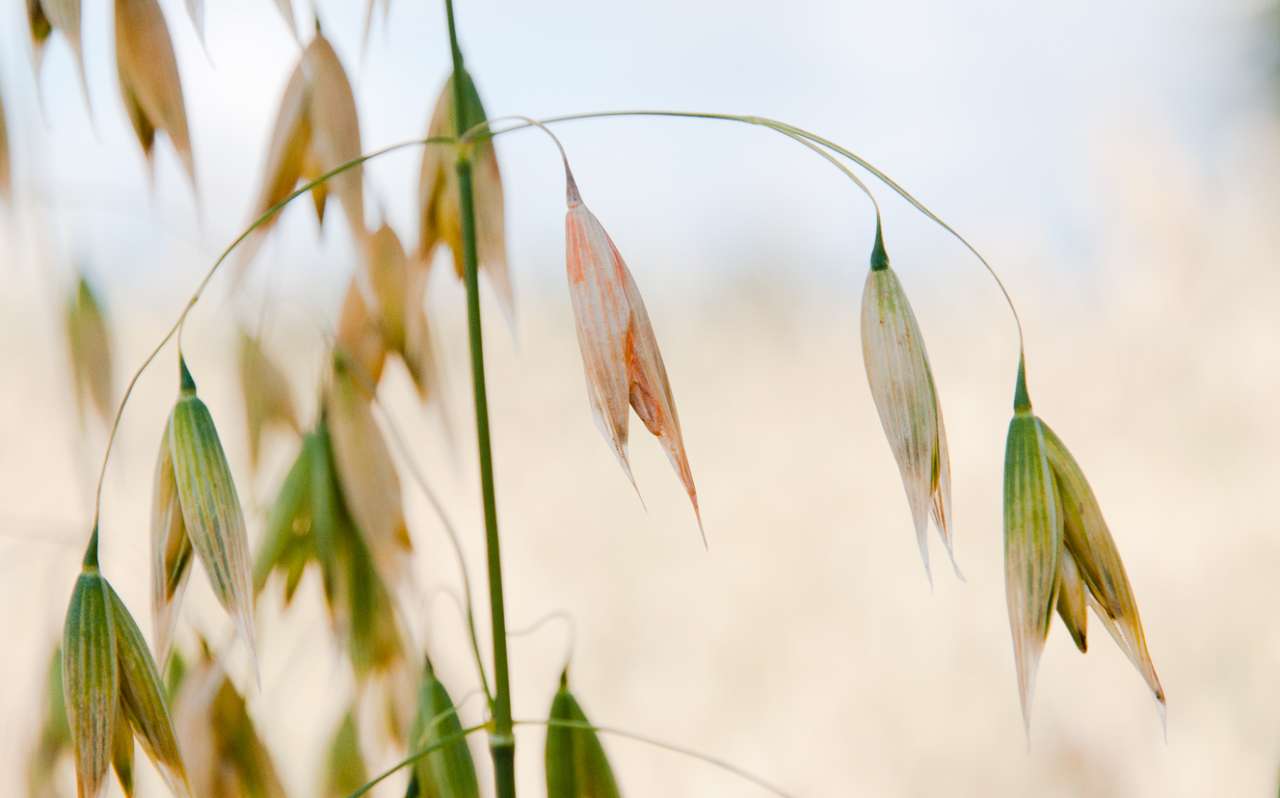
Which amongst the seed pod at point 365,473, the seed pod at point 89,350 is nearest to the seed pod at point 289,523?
the seed pod at point 365,473

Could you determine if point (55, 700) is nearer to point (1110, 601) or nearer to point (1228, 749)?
point (1110, 601)

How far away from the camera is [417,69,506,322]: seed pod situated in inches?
17.3

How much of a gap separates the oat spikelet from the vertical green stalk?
0.31ft

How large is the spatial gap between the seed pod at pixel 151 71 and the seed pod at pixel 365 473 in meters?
0.12

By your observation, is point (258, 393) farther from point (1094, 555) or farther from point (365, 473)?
point (1094, 555)

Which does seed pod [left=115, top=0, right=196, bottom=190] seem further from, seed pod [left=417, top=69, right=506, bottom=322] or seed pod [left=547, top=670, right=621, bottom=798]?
seed pod [left=547, top=670, right=621, bottom=798]

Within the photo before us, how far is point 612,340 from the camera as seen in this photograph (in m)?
0.30

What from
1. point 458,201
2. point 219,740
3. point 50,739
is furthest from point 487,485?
point 50,739

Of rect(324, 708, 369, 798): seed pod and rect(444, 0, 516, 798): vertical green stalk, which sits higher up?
rect(444, 0, 516, 798): vertical green stalk

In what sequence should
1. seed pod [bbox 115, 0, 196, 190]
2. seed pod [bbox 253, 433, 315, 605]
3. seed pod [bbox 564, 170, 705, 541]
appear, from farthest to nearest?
seed pod [bbox 253, 433, 315, 605], seed pod [bbox 115, 0, 196, 190], seed pod [bbox 564, 170, 705, 541]

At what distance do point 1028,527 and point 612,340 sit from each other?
131 mm

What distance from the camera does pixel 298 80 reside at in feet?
1.52

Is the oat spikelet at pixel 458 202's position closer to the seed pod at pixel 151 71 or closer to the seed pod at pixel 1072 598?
the seed pod at pixel 151 71

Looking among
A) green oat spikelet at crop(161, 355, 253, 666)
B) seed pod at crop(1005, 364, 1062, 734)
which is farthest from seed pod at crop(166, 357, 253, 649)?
seed pod at crop(1005, 364, 1062, 734)
